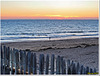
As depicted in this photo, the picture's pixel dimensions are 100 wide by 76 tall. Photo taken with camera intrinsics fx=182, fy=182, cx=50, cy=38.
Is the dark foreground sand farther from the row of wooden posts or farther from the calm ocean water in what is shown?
the calm ocean water

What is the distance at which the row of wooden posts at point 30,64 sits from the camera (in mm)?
4789

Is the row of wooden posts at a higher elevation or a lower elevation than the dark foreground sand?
higher

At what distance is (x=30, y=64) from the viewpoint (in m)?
5.04

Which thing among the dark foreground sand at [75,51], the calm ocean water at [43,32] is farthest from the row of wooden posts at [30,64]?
the calm ocean water at [43,32]

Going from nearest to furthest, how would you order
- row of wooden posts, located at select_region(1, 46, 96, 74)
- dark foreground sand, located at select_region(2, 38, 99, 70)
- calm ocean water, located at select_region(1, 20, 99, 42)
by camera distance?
row of wooden posts, located at select_region(1, 46, 96, 74) < dark foreground sand, located at select_region(2, 38, 99, 70) < calm ocean water, located at select_region(1, 20, 99, 42)

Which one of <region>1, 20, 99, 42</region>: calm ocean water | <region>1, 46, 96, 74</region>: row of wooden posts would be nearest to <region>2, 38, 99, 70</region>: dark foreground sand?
<region>1, 46, 96, 74</region>: row of wooden posts

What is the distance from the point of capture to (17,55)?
512 cm

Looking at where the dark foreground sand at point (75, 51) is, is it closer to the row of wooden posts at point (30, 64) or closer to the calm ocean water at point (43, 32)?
the row of wooden posts at point (30, 64)

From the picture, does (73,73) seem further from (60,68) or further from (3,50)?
(3,50)

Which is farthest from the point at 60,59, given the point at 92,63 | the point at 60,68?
the point at 92,63

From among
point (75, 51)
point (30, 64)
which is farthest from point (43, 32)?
point (30, 64)

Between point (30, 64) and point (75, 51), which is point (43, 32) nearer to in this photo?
point (75, 51)

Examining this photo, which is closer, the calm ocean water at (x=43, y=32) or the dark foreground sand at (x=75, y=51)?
the dark foreground sand at (x=75, y=51)

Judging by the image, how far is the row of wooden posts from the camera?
15.7 ft
